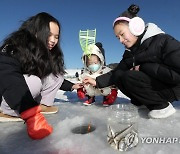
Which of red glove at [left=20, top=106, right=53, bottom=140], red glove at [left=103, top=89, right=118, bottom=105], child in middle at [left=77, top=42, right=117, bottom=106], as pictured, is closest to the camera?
red glove at [left=20, top=106, right=53, bottom=140]

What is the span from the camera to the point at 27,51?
206 cm

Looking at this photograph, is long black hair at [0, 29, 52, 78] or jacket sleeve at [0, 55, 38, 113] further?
long black hair at [0, 29, 52, 78]

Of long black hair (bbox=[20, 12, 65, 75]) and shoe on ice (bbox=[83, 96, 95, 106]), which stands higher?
long black hair (bbox=[20, 12, 65, 75])

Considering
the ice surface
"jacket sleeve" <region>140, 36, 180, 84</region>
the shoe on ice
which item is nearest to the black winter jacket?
"jacket sleeve" <region>140, 36, 180, 84</region>

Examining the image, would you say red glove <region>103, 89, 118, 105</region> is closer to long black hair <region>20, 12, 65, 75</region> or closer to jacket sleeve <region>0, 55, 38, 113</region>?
long black hair <region>20, 12, 65, 75</region>

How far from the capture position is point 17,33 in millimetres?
2203

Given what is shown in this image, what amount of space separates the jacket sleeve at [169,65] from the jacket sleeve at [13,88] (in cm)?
112

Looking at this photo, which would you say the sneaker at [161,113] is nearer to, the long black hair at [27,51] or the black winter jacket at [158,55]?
the black winter jacket at [158,55]

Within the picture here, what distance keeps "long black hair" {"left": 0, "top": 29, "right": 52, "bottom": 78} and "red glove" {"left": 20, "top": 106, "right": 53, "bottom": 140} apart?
1.82 feet

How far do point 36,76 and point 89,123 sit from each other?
0.71m

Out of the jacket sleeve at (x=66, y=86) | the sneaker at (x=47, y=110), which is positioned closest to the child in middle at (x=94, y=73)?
the jacket sleeve at (x=66, y=86)

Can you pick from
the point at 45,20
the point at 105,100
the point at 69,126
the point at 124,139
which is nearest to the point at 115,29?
the point at 45,20

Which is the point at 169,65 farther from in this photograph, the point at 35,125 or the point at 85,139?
the point at 35,125

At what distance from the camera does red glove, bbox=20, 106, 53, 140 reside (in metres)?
1.58
